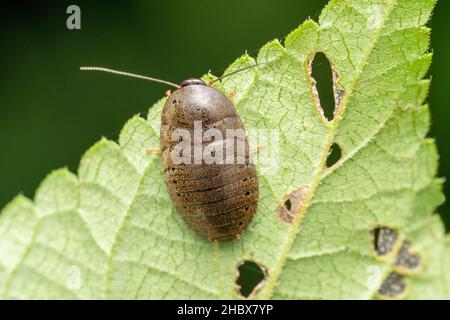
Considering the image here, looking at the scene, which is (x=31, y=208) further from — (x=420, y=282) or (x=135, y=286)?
(x=420, y=282)

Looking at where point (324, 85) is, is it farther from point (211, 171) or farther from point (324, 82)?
point (211, 171)

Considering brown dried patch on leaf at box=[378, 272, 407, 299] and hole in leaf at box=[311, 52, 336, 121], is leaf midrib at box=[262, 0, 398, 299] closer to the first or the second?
hole in leaf at box=[311, 52, 336, 121]

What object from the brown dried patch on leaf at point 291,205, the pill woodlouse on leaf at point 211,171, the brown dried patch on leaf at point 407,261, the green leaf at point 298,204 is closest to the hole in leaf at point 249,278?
the green leaf at point 298,204

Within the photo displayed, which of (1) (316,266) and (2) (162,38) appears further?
(2) (162,38)

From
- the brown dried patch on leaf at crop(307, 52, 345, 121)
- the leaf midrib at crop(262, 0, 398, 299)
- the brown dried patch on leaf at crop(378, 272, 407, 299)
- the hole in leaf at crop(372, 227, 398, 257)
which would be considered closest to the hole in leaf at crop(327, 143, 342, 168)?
the leaf midrib at crop(262, 0, 398, 299)

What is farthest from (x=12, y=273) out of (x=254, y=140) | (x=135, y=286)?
(x=254, y=140)

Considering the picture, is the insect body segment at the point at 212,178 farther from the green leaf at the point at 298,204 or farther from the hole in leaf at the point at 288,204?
the hole in leaf at the point at 288,204
